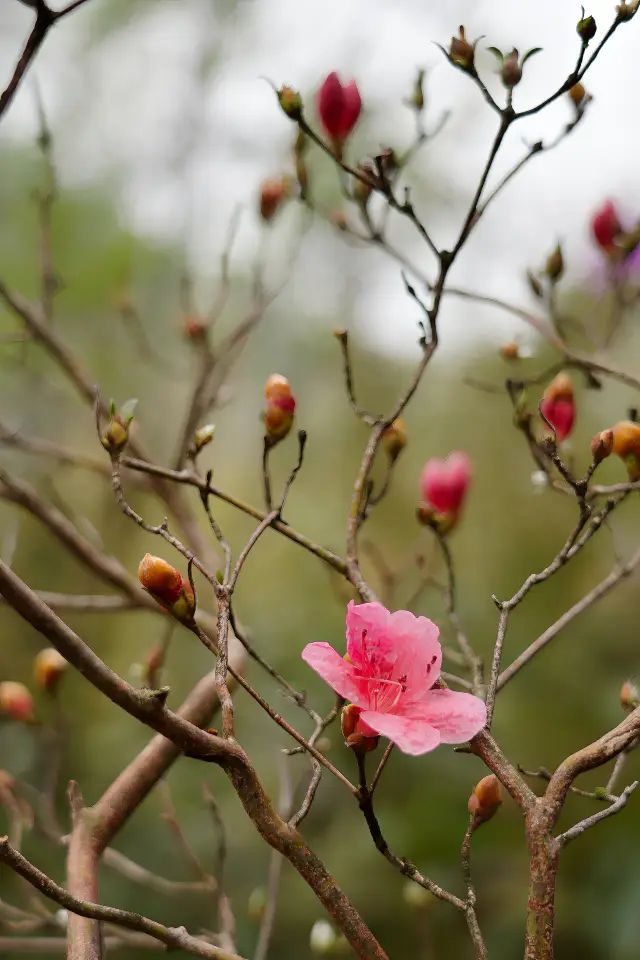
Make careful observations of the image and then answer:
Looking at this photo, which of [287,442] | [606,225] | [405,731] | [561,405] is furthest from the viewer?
[287,442]

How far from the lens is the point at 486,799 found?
13.6 inches

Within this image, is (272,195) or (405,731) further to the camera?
(272,195)

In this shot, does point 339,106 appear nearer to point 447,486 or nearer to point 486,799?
point 447,486

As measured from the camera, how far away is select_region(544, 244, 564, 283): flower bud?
56cm

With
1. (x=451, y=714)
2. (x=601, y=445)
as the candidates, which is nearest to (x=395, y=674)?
(x=451, y=714)

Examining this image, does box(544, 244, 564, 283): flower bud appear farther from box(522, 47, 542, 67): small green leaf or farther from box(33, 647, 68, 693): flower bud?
box(33, 647, 68, 693): flower bud

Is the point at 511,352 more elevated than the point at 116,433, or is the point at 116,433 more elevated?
the point at 511,352

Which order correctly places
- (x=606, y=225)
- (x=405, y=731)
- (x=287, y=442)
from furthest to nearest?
1. (x=287, y=442)
2. (x=606, y=225)
3. (x=405, y=731)

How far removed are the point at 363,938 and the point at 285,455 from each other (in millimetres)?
1180

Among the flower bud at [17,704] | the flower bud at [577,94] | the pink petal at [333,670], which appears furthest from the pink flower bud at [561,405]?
the flower bud at [17,704]

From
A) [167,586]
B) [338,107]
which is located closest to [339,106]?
[338,107]

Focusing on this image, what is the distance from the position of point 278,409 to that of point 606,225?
36 cm

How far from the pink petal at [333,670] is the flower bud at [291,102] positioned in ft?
0.96

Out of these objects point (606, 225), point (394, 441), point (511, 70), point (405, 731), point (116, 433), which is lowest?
point (405, 731)
